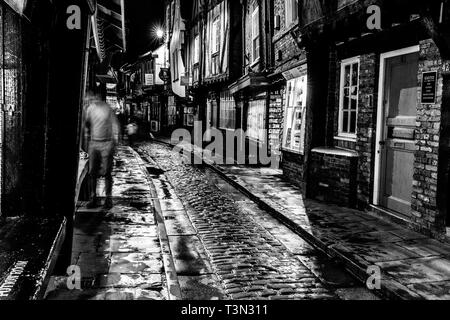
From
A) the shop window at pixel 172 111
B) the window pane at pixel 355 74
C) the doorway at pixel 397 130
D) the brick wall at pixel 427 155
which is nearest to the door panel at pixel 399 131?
the doorway at pixel 397 130

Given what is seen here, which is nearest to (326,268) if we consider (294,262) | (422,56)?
(294,262)

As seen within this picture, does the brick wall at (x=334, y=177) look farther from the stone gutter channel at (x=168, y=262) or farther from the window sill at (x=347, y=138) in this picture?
the stone gutter channel at (x=168, y=262)

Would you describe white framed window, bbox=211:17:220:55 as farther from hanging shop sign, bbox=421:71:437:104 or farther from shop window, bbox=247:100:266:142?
hanging shop sign, bbox=421:71:437:104

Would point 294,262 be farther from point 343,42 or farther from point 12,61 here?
point 343,42

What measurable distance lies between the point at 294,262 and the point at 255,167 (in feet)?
31.6

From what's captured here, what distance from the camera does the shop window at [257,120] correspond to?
15744 millimetres

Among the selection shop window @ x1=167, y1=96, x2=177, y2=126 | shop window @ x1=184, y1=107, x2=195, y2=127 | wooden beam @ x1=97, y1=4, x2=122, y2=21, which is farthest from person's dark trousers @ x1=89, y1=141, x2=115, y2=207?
shop window @ x1=167, y1=96, x2=177, y2=126

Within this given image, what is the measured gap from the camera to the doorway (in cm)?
714

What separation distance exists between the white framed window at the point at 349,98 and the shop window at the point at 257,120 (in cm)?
624

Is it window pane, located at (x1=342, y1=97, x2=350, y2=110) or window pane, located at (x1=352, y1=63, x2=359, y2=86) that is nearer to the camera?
window pane, located at (x1=352, y1=63, x2=359, y2=86)

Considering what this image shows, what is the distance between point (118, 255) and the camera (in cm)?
556

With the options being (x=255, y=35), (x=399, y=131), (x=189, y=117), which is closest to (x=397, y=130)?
(x=399, y=131)

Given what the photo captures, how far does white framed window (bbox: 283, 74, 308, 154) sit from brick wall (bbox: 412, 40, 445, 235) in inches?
166
